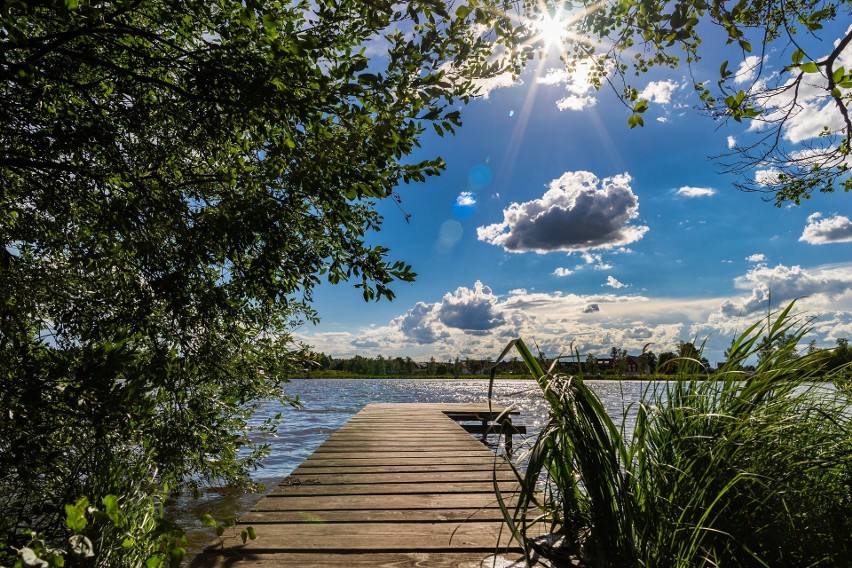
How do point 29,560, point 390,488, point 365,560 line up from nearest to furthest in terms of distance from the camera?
point 29,560 → point 365,560 → point 390,488

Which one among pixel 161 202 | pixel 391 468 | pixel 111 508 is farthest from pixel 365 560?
pixel 161 202

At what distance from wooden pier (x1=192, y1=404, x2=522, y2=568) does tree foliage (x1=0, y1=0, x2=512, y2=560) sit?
83cm

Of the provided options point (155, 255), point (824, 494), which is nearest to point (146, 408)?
point (155, 255)

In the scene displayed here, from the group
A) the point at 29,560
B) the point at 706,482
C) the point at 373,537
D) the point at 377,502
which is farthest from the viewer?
the point at 377,502

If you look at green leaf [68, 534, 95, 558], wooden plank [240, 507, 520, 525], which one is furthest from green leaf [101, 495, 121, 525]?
wooden plank [240, 507, 520, 525]

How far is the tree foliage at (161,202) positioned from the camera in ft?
9.77

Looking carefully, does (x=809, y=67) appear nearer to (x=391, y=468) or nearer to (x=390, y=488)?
(x=390, y=488)

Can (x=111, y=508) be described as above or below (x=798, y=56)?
below

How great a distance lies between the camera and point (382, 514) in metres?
3.17

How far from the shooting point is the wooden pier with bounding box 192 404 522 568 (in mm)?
2461

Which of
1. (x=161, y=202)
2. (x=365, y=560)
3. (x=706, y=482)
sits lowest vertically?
(x=365, y=560)

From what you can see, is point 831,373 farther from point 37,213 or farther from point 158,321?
point 37,213

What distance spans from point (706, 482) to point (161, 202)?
3.81 meters

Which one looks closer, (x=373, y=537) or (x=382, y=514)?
(x=373, y=537)
